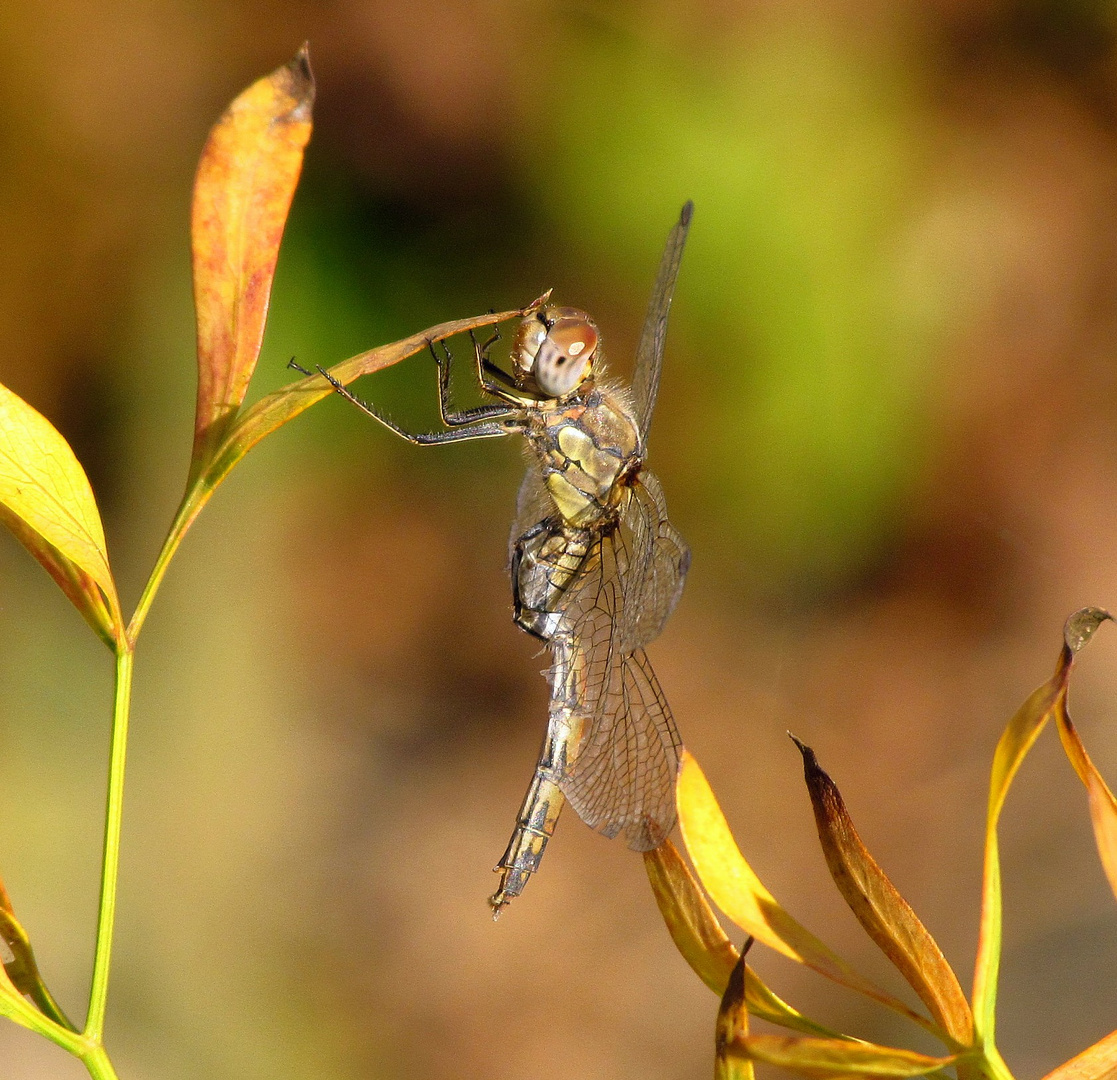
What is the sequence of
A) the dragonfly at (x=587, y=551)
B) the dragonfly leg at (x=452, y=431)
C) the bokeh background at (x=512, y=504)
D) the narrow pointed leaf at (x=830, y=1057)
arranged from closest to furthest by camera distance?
the narrow pointed leaf at (x=830, y=1057)
the dragonfly leg at (x=452, y=431)
the dragonfly at (x=587, y=551)
the bokeh background at (x=512, y=504)

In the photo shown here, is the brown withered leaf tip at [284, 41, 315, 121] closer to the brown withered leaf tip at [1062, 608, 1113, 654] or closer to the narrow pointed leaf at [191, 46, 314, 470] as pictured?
the narrow pointed leaf at [191, 46, 314, 470]

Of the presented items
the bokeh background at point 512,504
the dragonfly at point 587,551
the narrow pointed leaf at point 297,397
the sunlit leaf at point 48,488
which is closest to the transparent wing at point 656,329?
the dragonfly at point 587,551

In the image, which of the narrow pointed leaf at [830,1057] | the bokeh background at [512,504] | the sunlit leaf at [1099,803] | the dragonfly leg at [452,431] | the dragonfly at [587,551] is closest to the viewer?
the narrow pointed leaf at [830,1057]

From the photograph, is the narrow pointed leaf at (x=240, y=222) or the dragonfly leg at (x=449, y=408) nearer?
the narrow pointed leaf at (x=240, y=222)

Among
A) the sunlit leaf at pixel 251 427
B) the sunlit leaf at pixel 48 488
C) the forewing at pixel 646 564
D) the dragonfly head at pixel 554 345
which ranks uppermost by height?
the dragonfly head at pixel 554 345

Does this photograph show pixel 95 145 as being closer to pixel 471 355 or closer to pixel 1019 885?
pixel 471 355

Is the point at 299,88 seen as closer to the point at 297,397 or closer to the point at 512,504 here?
the point at 297,397

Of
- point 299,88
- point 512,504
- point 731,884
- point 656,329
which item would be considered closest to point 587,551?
point 656,329

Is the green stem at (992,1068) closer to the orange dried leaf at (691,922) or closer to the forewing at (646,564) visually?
the orange dried leaf at (691,922)
